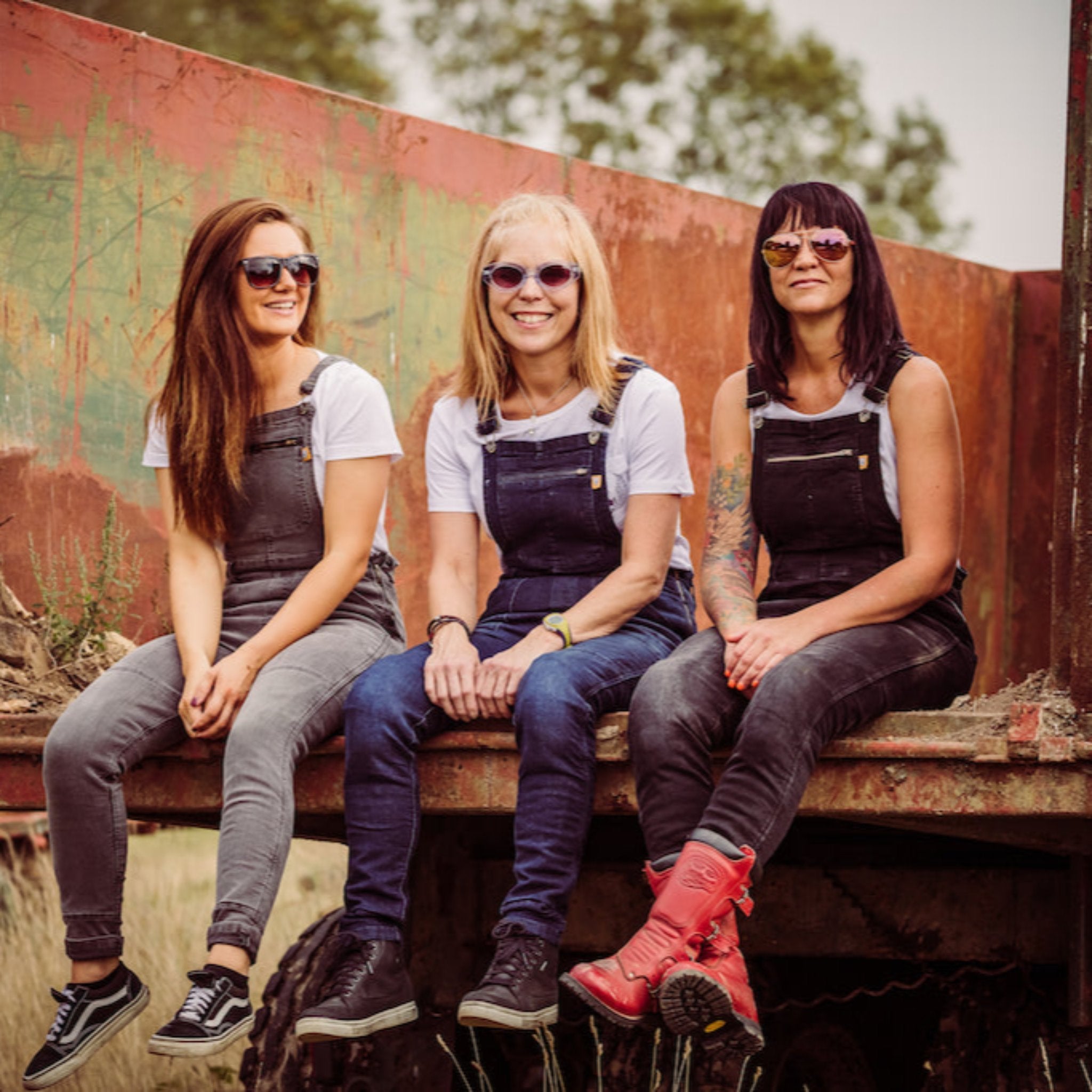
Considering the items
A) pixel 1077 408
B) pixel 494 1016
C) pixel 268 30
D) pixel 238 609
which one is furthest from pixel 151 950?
pixel 268 30

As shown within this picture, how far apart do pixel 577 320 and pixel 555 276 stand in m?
0.12

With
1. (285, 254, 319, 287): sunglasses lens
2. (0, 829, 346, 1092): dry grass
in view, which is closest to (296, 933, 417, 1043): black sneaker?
(285, 254, 319, 287): sunglasses lens

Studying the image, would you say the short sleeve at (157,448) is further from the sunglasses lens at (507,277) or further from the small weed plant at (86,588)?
the sunglasses lens at (507,277)

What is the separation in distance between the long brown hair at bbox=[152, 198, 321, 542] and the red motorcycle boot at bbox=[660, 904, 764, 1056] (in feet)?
4.85

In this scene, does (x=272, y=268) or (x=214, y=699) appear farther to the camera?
(x=272, y=268)

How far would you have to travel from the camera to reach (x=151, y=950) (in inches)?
217

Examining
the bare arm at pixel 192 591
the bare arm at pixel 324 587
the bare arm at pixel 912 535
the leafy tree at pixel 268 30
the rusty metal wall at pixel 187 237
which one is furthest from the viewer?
the leafy tree at pixel 268 30

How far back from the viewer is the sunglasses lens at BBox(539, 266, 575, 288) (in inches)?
137

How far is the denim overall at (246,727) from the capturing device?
2963mm

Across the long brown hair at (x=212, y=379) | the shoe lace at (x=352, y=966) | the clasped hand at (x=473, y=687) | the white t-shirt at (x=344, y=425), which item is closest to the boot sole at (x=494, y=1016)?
the shoe lace at (x=352, y=966)

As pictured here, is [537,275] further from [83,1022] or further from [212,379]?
[83,1022]

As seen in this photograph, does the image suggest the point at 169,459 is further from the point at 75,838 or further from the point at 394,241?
the point at 394,241

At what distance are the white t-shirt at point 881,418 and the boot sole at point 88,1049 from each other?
170cm

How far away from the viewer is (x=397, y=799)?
298 centimetres
